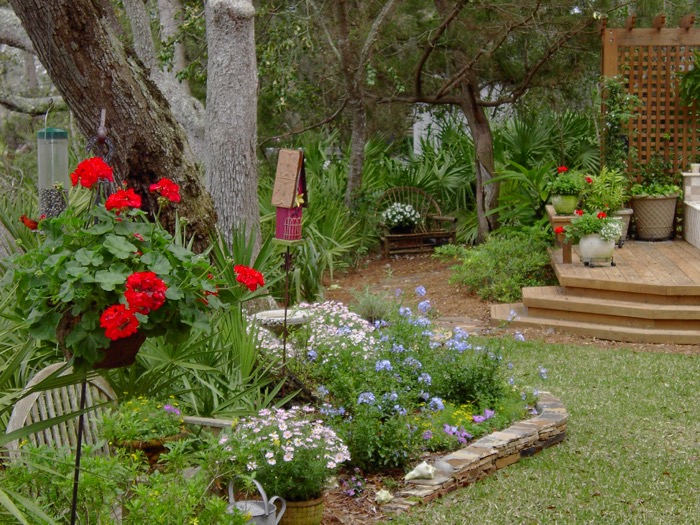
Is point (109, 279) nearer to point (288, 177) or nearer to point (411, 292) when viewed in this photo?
point (288, 177)

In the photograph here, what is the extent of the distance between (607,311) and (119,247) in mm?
6511

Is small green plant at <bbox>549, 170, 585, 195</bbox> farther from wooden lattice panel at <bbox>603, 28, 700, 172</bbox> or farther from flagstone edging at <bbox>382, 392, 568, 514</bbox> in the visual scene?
flagstone edging at <bbox>382, 392, 568, 514</bbox>


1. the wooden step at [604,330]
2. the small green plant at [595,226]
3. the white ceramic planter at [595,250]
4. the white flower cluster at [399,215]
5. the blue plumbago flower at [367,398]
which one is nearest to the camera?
the blue plumbago flower at [367,398]

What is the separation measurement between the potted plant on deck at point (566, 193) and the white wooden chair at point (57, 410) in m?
6.76

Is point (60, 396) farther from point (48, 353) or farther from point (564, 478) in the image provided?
point (564, 478)

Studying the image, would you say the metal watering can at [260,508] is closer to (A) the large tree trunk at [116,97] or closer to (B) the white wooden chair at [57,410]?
(B) the white wooden chair at [57,410]

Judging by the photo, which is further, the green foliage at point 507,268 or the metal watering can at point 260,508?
the green foliage at point 507,268

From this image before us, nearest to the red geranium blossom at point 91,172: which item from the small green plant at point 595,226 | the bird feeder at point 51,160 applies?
the bird feeder at point 51,160

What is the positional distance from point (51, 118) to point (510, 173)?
857cm

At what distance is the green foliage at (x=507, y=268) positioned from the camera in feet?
32.3

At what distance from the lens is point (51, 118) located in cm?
1597

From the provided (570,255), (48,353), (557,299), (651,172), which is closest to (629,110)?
(651,172)

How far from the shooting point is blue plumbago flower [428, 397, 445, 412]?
5.30 m

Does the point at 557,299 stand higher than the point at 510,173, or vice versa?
the point at 510,173
